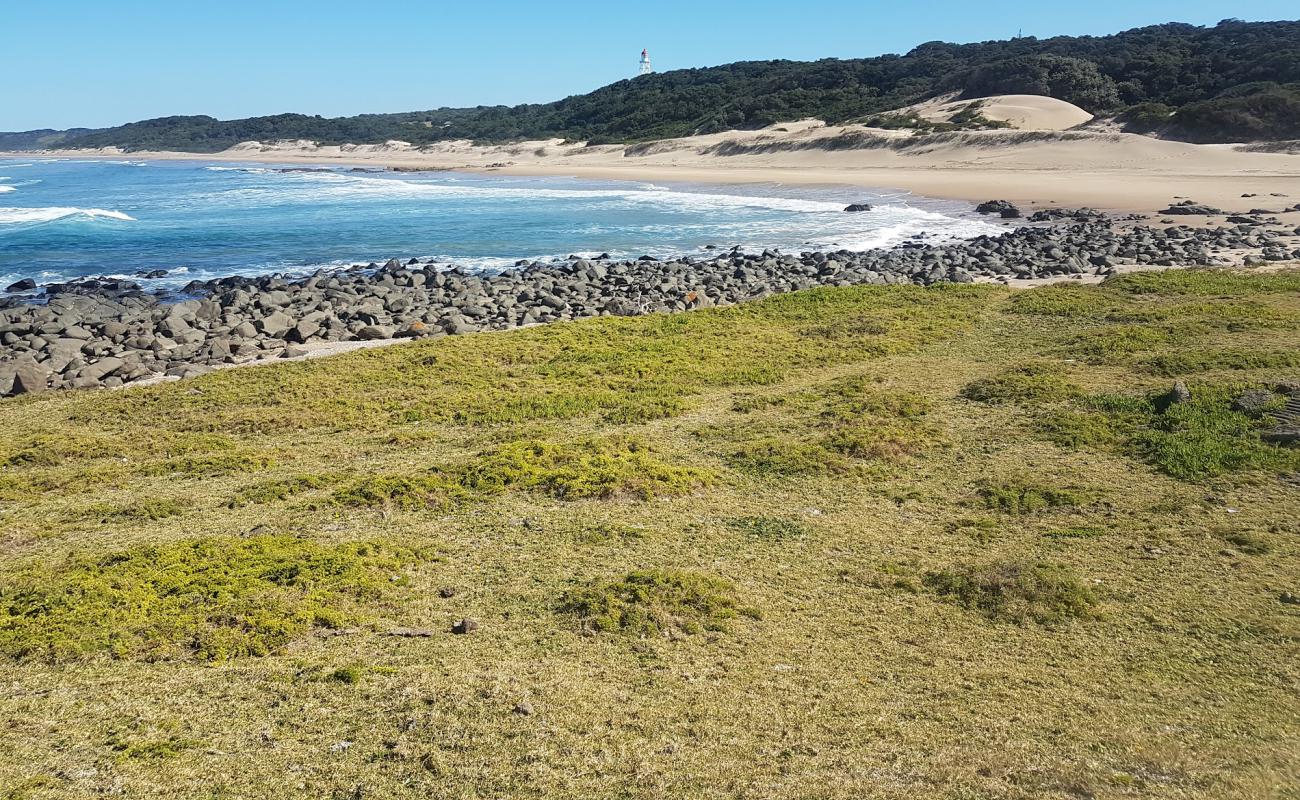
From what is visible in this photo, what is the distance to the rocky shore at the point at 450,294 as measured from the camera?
18203 mm

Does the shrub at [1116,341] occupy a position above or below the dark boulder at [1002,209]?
below

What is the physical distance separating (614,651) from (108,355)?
53.1 ft

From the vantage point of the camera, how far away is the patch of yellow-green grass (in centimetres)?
604

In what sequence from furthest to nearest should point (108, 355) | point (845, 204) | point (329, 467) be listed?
point (845, 204) → point (108, 355) → point (329, 467)

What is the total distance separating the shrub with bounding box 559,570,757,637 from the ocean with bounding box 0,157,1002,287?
947 inches

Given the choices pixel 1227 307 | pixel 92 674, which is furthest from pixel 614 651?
pixel 1227 307

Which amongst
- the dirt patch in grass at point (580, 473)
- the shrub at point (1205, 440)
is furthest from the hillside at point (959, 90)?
the dirt patch in grass at point (580, 473)

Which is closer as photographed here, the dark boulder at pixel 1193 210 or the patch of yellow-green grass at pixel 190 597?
the patch of yellow-green grass at pixel 190 597

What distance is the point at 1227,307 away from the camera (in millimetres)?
16172

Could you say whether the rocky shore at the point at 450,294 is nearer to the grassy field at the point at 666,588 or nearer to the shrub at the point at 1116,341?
the grassy field at the point at 666,588

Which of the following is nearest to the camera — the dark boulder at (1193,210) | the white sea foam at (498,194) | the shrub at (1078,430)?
the shrub at (1078,430)

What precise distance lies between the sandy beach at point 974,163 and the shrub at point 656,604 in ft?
109

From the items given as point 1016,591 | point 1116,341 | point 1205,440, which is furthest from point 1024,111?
point 1016,591

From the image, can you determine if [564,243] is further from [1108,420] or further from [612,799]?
[612,799]
